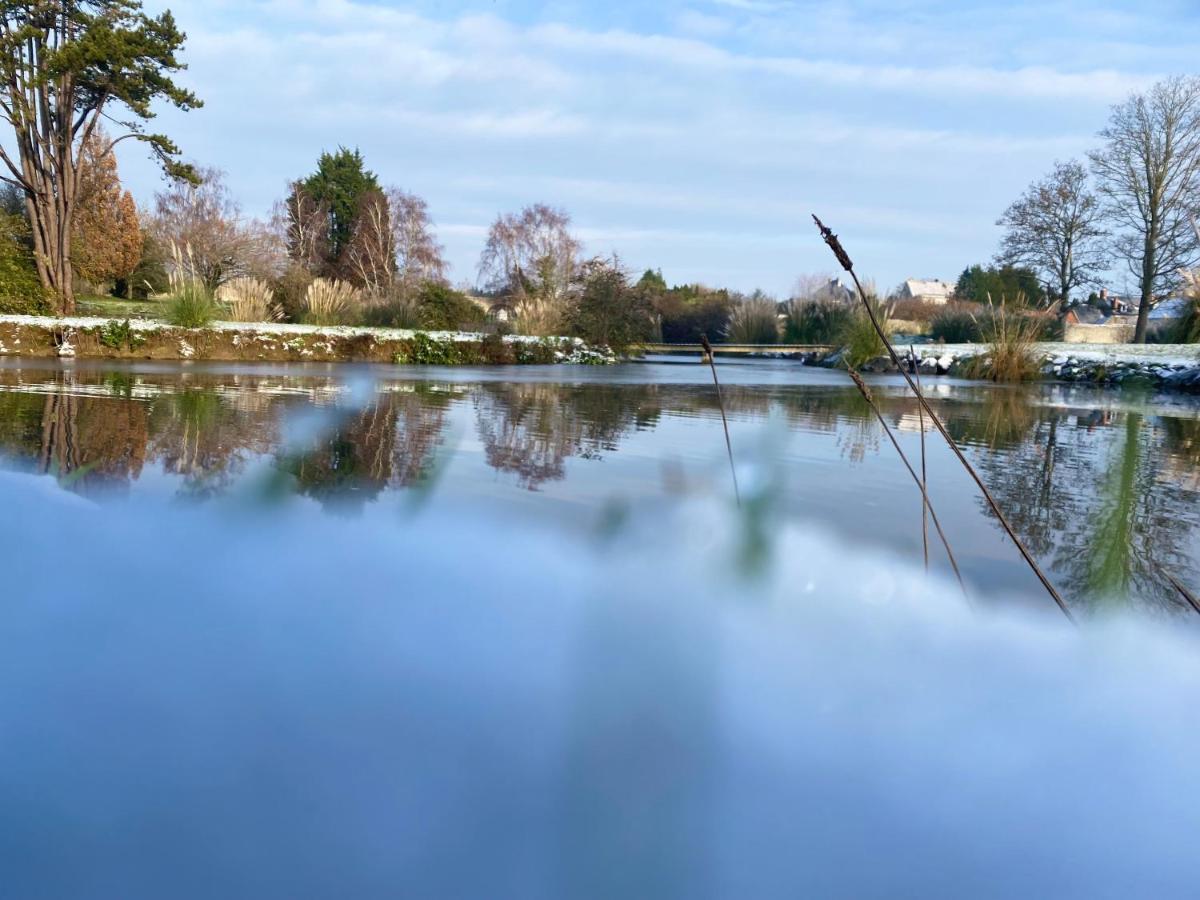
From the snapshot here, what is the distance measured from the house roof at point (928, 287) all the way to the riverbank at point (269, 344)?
51542mm

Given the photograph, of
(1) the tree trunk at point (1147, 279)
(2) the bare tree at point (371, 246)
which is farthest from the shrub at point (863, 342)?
(2) the bare tree at point (371, 246)

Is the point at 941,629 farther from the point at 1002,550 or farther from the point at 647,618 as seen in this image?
the point at 1002,550

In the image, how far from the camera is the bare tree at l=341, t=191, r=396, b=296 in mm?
33344

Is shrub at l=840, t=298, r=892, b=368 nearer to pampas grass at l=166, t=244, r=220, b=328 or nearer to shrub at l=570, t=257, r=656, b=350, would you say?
shrub at l=570, t=257, r=656, b=350

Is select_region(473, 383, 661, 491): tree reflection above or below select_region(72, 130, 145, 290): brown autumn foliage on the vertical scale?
below

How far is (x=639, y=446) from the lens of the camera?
3.70m

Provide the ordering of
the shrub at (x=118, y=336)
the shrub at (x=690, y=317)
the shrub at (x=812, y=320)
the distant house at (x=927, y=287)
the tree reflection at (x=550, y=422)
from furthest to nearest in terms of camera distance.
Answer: the distant house at (x=927, y=287) < the shrub at (x=690, y=317) < the shrub at (x=812, y=320) < the shrub at (x=118, y=336) < the tree reflection at (x=550, y=422)

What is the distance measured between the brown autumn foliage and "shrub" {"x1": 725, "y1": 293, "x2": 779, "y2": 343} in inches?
698

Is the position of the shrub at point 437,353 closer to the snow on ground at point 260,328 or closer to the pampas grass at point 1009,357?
the snow on ground at point 260,328

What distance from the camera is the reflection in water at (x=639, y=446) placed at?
2.26 m

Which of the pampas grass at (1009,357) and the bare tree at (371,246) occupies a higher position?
the bare tree at (371,246)

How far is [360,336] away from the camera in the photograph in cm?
1150

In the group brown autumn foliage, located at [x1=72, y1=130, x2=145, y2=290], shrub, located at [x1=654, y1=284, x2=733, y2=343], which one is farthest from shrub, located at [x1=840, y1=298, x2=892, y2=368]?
brown autumn foliage, located at [x1=72, y1=130, x2=145, y2=290]

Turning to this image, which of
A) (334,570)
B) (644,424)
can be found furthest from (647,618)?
(644,424)
